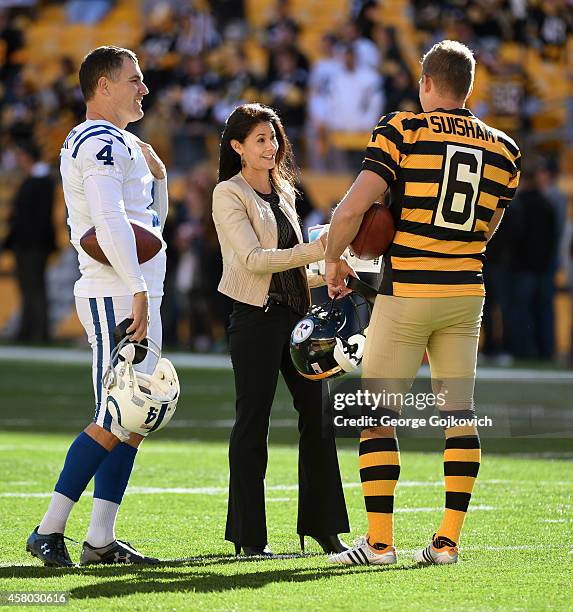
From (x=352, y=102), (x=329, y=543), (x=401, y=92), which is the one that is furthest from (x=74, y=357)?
(x=329, y=543)

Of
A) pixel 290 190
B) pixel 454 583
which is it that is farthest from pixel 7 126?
pixel 454 583

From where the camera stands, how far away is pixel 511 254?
17219 mm

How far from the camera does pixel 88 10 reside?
25750 millimetres

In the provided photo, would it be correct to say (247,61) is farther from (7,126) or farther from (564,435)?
(564,435)

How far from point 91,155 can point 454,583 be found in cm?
207

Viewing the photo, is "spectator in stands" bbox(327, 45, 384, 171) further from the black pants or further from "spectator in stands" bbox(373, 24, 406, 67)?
the black pants

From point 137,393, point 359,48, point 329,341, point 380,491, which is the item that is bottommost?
point 380,491

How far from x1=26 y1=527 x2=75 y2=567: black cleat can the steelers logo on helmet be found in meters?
1.17

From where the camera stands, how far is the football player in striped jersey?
5379mm

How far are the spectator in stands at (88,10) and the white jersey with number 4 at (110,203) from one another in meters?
20.4

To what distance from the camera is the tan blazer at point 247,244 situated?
230 inches

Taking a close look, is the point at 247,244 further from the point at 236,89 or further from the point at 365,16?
the point at 365,16

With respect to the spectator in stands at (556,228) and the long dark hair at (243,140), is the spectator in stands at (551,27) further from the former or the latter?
the long dark hair at (243,140)

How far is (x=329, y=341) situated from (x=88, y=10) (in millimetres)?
21114
